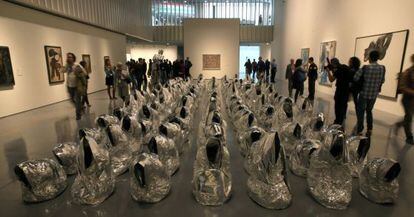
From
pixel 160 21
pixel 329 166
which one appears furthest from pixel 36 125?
pixel 160 21

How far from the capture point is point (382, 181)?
2738 mm

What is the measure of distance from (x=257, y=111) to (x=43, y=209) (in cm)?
406

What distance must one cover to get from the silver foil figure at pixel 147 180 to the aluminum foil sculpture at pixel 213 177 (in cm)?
38

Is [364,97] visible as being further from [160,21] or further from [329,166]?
[160,21]

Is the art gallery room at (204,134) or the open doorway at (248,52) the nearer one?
the art gallery room at (204,134)

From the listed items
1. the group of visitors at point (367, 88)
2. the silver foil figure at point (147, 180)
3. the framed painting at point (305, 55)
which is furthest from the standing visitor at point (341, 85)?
the framed painting at point (305, 55)

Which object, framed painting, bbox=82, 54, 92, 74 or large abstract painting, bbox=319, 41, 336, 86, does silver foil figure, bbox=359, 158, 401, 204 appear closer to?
large abstract painting, bbox=319, 41, 336, 86

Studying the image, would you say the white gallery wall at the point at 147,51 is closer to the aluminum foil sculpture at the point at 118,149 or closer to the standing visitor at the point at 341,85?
the standing visitor at the point at 341,85

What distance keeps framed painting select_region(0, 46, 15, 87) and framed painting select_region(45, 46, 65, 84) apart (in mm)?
1848

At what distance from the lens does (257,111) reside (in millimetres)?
5523

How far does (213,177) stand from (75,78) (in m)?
5.00

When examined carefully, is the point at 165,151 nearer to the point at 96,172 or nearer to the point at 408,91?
the point at 96,172

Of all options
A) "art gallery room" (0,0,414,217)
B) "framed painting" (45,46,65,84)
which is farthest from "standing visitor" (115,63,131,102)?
"framed painting" (45,46,65,84)

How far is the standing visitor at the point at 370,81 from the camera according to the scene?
4.68 metres
